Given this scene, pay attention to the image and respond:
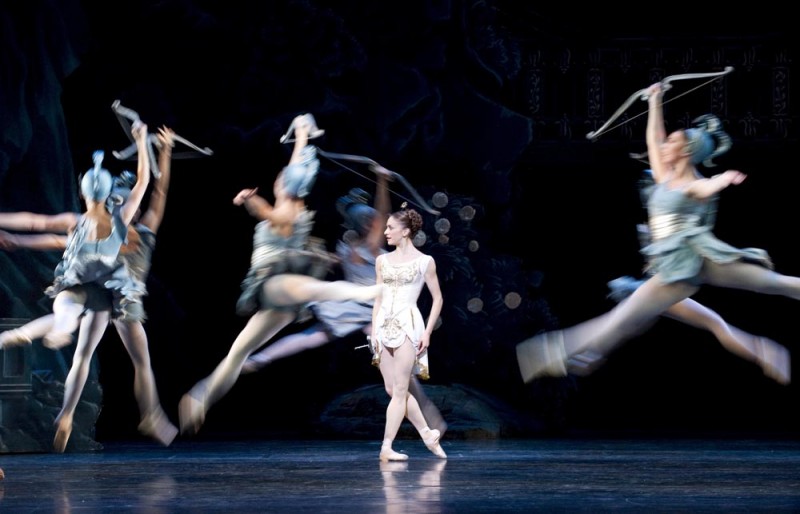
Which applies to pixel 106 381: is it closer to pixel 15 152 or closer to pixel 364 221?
pixel 15 152

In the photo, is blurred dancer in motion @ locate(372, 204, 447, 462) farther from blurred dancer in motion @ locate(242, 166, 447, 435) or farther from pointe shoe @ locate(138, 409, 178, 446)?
pointe shoe @ locate(138, 409, 178, 446)

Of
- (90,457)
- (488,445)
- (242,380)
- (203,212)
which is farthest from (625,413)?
(90,457)

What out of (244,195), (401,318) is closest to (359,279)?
(401,318)

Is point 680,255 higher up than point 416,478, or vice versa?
point 680,255

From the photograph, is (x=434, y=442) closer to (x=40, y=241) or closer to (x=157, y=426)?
(x=157, y=426)

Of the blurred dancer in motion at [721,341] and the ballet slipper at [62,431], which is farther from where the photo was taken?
the ballet slipper at [62,431]

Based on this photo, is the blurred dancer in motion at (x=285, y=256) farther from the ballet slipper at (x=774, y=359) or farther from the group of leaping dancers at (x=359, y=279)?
the ballet slipper at (x=774, y=359)

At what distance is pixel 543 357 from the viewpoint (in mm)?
6102

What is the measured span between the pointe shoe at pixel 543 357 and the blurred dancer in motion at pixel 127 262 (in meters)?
2.37

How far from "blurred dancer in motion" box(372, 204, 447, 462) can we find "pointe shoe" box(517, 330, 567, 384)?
1.87 feet

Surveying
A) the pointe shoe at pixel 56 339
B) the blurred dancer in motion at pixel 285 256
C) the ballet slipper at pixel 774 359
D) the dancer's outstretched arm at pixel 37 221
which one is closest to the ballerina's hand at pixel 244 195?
the blurred dancer in motion at pixel 285 256

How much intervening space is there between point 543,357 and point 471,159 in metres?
3.84

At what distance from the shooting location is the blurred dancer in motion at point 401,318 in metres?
6.48

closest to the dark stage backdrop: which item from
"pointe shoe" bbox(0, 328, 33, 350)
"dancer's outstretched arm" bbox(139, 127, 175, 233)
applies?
"dancer's outstretched arm" bbox(139, 127, 175, 233)
